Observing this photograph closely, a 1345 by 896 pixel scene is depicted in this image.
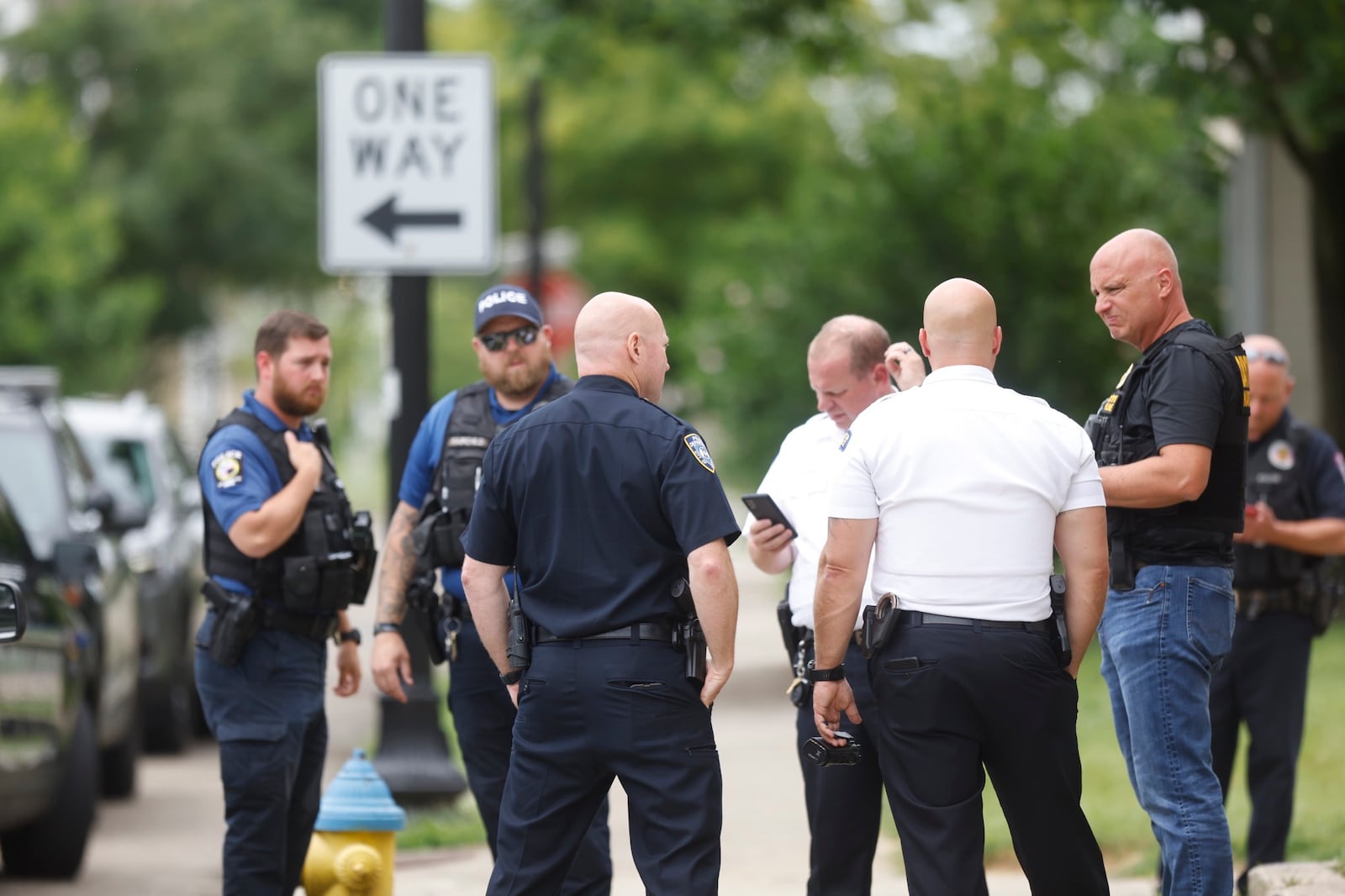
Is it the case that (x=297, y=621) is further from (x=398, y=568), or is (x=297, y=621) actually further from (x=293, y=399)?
(x=293, y=399)

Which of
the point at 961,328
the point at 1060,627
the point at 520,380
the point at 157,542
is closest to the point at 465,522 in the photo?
the point at 520,380

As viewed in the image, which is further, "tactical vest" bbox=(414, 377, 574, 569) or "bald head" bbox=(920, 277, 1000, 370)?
"tactical vest" bbox=(414, 377, 574, 569)

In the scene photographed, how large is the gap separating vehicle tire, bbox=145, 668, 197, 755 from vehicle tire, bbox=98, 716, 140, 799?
138 centimetres

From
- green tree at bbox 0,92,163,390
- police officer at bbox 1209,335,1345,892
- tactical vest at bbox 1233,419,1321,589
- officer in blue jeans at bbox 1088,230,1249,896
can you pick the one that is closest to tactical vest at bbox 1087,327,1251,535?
officer in blue jeans at bbox 1088,230,1249,896

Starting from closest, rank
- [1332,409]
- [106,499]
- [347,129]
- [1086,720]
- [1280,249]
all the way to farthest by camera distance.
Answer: [347,129], [106,499], [1086,720], [1332,409], [1280,249]

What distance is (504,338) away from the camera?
636cm

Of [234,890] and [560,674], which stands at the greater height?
[560,674]

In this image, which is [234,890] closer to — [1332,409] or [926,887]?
[926,887]

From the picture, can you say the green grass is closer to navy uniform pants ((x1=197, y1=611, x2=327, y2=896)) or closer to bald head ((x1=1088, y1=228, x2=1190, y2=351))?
bald head ((x1=1088, y1=228, x2=1190, y2=351))

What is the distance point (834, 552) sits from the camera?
15.8 feet

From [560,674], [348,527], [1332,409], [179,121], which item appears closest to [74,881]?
[348,527]

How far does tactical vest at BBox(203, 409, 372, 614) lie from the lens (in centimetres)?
605

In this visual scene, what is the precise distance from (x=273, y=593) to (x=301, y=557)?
15cm

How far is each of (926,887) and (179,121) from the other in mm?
34195
